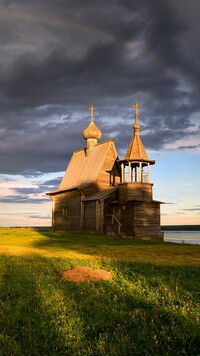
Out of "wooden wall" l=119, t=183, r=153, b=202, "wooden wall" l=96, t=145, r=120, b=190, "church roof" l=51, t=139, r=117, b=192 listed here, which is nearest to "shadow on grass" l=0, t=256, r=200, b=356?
"wooden wall" l=119, t=183, r=153, b=202

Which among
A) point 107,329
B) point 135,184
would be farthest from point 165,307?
point 135,184

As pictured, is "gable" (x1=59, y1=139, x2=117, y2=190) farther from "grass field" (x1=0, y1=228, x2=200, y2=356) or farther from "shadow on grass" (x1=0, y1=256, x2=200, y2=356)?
"shadow on grass" (x1=0, y1=256, x2=200, y2=356)

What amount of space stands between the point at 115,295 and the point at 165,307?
5.11 feet

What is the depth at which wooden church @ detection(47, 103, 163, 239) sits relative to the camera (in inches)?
1593

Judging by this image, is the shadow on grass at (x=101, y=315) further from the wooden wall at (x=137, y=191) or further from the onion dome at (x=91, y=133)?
the onion dome at (x=91, y=133)

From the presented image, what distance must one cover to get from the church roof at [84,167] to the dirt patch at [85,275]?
1264 inches

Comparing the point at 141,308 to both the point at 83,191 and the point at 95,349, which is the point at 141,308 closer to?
the point at 95,349

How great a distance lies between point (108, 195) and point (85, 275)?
97.9 ft

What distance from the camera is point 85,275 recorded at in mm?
12656

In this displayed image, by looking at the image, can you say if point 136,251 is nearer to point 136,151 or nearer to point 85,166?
point 136,151

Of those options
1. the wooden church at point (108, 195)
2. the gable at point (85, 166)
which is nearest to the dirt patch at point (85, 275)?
the wooden church at point (108, 195)

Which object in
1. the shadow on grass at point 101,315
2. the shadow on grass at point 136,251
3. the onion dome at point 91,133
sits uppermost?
the onion dome at point 91,133

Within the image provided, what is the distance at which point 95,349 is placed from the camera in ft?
21.8

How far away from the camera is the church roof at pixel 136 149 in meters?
41.0
